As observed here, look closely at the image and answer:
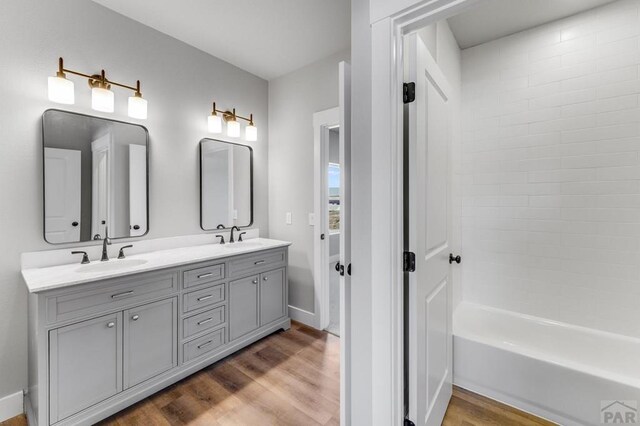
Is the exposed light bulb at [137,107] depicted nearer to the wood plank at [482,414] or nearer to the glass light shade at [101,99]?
the glass light shade at [101,99]

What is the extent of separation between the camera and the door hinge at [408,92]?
3.92 feet

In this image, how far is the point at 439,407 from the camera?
5.17 feet

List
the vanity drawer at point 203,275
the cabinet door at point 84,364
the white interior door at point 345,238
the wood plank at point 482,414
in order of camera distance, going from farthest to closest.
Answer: the vanity drawer at point 203,275
the wood plank at point 482,414
the cabinet door at point 84,364
the white interior door at point 345,238

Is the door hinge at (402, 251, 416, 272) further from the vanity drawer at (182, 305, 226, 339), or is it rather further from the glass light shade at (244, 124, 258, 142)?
the glass light shade at (244, 124, 258, 142)

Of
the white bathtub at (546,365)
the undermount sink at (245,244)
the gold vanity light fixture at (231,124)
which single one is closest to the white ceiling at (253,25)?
the gold vanity light fixture at (231,124)

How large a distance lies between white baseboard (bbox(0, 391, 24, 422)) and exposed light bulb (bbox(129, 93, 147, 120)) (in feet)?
6.30

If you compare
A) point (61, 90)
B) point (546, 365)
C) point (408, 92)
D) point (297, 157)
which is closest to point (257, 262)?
point (297, 157)

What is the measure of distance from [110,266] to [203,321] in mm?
736

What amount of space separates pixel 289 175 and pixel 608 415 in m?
2.85

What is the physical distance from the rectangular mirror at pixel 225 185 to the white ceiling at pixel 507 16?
219 centimetres

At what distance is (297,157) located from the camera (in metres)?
3.03

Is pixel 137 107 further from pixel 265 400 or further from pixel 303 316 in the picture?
pixel 303 316

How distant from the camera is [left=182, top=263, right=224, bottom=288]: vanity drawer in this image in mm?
2037

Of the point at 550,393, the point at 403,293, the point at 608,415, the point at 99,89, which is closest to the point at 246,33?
the point at 99,89
